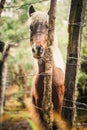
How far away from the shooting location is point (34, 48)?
11.9ft

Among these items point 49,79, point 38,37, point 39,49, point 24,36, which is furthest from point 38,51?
point 24,36

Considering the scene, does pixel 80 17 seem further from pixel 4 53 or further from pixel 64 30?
pixel 4 53

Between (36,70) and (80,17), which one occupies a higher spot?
(80,17)

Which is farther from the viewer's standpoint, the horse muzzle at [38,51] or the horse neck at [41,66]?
the horse neck at [41,66]

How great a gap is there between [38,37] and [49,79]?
1.64ft

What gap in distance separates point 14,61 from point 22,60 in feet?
0.72

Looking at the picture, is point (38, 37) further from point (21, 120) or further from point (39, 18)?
point (21, 120)

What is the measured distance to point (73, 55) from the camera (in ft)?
11.6

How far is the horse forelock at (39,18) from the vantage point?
3646 mm

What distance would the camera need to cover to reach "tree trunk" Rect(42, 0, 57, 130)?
3.58m

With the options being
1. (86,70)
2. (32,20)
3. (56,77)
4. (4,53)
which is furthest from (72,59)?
(86,70)

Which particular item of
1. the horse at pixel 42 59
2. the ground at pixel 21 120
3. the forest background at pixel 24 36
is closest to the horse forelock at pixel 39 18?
the horse at pixel 42 59

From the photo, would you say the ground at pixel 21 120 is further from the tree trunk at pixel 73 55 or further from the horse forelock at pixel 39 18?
the horse forelock at pixel 39 18

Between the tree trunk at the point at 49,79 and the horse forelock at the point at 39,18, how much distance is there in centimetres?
9
